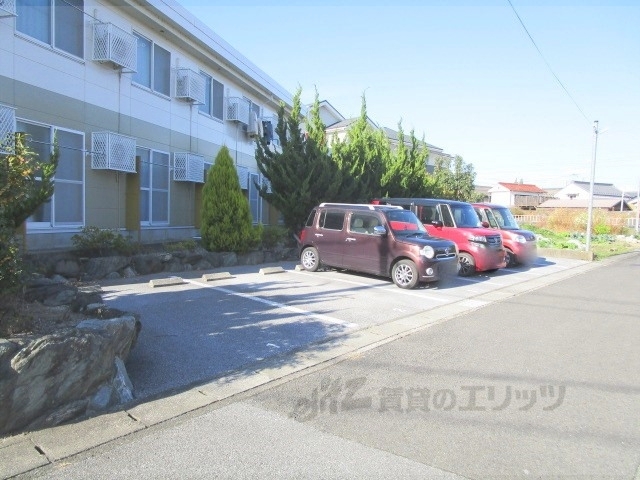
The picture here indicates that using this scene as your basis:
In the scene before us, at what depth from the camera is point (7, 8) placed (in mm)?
8406

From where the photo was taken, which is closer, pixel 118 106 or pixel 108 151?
pixel 108 151

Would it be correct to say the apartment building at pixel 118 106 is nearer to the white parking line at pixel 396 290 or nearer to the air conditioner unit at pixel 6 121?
the air conditioner unit at pixel 6 121

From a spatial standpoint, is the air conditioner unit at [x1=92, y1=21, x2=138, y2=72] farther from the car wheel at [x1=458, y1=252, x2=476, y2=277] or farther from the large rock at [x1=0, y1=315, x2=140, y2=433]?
the car wheel at [x1=458, y1=252, x2=476, y2=277]

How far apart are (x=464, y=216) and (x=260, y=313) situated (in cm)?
816

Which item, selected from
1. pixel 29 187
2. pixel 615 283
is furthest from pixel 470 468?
pixel 615 283

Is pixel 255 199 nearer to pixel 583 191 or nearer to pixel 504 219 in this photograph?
pixel 504 219

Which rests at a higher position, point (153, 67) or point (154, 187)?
point (153, 67)

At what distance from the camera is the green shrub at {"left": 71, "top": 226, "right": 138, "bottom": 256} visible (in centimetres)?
973

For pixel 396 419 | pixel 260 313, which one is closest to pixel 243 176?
pixel 260 313

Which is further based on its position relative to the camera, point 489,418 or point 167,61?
point 167,61

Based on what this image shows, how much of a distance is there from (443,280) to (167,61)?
10.1m

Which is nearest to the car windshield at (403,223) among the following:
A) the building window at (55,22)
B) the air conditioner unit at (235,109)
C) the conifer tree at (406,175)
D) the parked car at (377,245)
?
the parked car at (377,245)

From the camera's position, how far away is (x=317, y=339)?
20.5 ft

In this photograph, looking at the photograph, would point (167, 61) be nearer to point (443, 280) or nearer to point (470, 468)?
point (443, 280)
